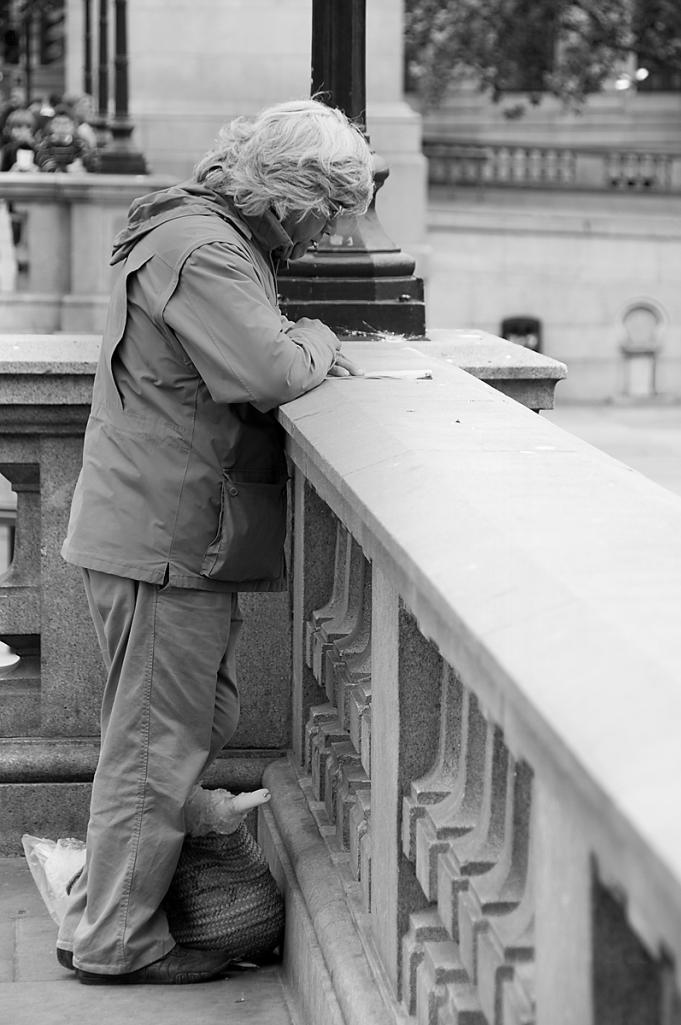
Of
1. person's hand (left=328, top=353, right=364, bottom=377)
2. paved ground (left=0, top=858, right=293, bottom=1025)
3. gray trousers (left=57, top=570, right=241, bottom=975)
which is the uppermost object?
person's hand (left=328, top=353, right=364, bottom=377)

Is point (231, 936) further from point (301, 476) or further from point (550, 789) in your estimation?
point (550, 789)

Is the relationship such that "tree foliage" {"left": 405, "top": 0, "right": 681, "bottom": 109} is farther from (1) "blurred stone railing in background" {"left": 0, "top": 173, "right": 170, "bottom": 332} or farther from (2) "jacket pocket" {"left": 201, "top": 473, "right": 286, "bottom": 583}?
(2) "jacket pocket" {"left": 201, "top": 473, "right": 286, "bottom": 583}

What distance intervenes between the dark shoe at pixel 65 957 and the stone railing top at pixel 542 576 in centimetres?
127

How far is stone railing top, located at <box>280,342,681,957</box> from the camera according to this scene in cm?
173

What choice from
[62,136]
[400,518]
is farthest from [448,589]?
[62,136]

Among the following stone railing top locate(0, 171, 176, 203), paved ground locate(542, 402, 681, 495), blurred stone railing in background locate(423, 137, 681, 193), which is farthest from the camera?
blurred stone railing in background locate(423, 137, 681, 193)

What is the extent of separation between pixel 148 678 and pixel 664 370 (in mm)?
20752

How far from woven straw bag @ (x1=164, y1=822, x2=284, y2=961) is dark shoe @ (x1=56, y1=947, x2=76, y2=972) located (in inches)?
9.4

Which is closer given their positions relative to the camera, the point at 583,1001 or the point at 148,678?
the point at 583,1001

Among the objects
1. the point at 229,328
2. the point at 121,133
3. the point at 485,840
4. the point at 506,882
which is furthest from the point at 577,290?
the point at 506,882

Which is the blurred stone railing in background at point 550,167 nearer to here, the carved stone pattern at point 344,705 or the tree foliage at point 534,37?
the tree foliage at point 534,37

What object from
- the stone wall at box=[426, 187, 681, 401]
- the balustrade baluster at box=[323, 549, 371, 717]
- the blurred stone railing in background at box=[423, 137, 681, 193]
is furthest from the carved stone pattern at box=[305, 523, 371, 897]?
the blurred stone railing in background at box=[423, 137, 681, 193]

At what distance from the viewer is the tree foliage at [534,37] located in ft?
110

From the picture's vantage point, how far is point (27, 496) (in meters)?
5.21
